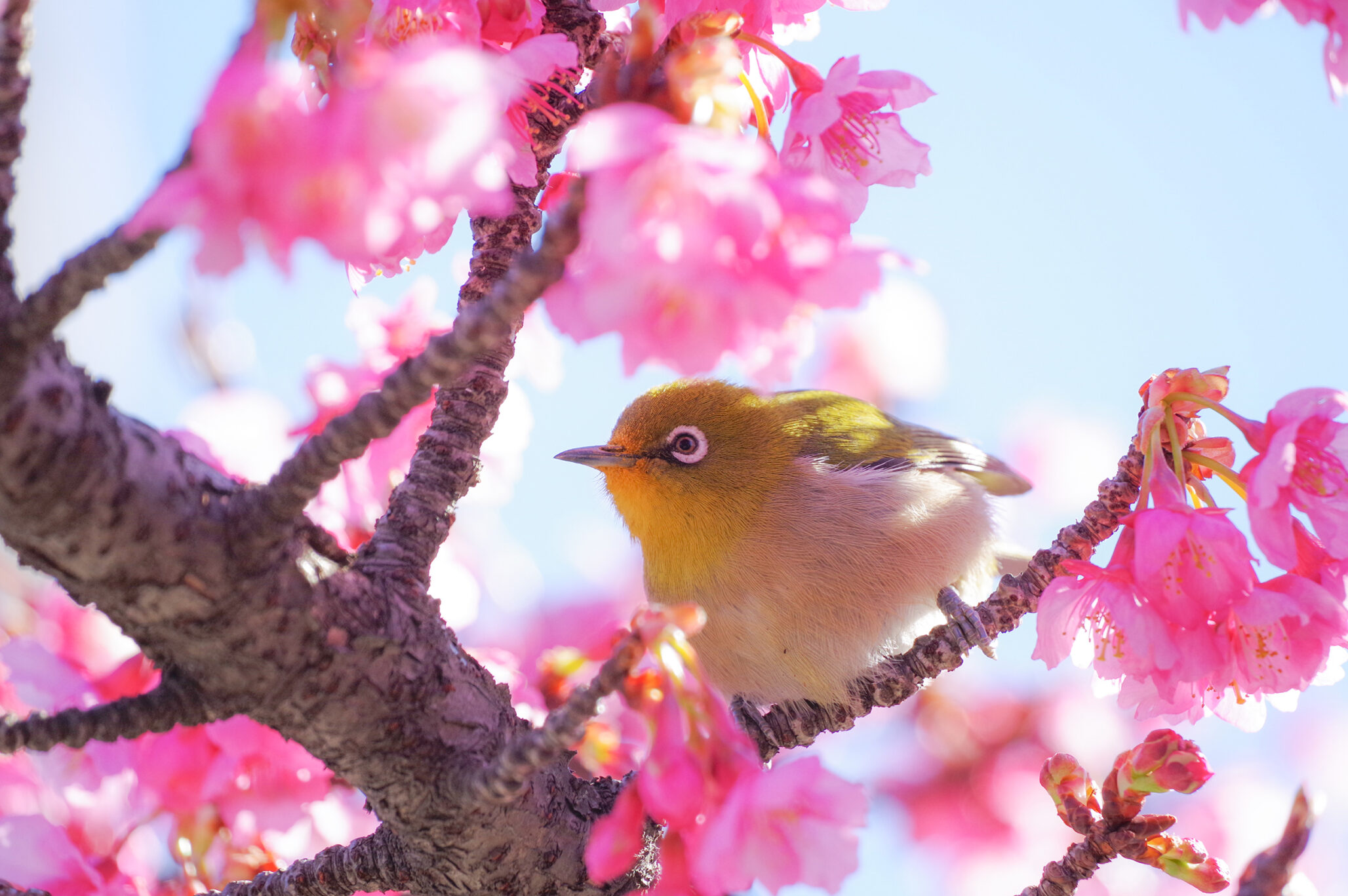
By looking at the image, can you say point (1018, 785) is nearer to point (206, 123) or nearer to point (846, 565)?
point (846, 565)

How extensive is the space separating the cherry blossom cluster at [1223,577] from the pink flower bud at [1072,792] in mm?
265

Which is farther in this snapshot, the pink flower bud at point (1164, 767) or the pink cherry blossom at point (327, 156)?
the pink flower bud at point (1164, 767)

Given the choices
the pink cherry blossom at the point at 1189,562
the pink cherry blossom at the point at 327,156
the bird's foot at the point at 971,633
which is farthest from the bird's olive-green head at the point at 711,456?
the pink cherry blossom at the point at 327,156

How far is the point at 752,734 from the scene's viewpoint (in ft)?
8.56

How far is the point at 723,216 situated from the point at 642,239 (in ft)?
0.30

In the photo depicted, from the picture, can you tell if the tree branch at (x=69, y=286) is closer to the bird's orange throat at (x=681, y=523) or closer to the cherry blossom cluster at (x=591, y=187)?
the cherry blossom cluster at (x=591, y=187)

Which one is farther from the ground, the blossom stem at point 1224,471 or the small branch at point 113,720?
the blossom stem at point 1224,471

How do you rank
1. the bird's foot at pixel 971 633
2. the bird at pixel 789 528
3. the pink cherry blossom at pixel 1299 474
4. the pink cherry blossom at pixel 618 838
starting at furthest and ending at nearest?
the bird at pixel 789 528 → the bird's foot at pixel 971 633 → the pink cherry blossom at pixel 1299 474 → the pink cherry blossom at pixel 618 838

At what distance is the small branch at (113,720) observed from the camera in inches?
57.4

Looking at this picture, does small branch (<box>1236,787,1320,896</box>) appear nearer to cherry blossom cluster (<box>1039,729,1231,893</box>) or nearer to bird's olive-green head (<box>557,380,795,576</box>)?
cherry blossom cluster (<box>1039,729,1231,893</box>)

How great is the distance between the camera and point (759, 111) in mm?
1595

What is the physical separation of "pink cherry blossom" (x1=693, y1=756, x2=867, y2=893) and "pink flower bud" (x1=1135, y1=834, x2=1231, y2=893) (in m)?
0.91

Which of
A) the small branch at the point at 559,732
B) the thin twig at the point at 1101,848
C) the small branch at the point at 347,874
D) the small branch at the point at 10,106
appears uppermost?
the small branch at the point at 10,106

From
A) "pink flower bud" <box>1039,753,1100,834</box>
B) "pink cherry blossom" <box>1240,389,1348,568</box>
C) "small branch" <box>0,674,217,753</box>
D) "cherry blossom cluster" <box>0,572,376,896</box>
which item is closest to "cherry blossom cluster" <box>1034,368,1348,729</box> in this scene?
"pink cherry blossom" <box>1240,389,1348,568</box>
